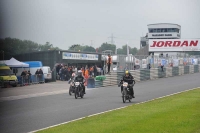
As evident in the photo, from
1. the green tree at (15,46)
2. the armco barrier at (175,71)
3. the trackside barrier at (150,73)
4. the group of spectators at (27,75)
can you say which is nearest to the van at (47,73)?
the group of spectators at (27,75)

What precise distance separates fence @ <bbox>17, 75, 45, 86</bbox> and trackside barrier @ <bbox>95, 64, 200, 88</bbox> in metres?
5.36

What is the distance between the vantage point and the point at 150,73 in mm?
46281

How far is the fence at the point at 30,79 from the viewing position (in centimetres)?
3148

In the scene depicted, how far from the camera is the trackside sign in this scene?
77562 millimetres

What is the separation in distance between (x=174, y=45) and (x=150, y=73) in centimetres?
3455

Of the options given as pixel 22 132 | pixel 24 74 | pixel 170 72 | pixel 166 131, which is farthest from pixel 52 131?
pixel 170 72

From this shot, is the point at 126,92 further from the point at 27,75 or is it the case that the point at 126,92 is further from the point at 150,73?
the point at 150,73

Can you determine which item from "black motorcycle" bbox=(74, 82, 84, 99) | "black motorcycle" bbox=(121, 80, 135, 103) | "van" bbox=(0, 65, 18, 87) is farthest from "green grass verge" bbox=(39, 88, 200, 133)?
"black motorcycle" bbox=(74, 82, 84, 99)

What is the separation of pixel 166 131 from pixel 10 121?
A: 554cm

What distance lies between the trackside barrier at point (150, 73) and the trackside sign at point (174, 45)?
16.1 metres

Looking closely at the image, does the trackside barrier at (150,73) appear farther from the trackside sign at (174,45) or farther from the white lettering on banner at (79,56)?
the trackside sign at (174,45)

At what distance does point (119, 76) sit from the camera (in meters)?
39.3

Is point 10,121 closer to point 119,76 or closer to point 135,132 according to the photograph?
point 135,132

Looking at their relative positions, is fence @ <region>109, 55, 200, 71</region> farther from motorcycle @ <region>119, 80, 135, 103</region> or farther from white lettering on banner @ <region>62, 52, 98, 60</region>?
motorcycle @ <region>119, 80, 135, 103</region>
